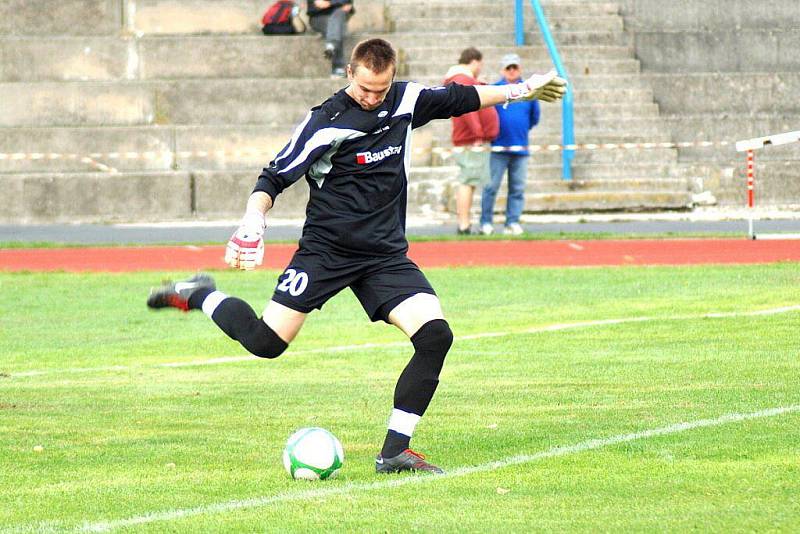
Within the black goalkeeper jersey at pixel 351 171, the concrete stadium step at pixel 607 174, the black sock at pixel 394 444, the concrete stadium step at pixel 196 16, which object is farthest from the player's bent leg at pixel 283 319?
the concrete stadium step at pixel 196 16

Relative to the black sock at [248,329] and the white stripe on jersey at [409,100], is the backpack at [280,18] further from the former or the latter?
the white stripe on jersey at [409,100]

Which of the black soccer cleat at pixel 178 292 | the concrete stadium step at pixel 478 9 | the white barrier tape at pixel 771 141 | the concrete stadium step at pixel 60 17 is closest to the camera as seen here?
the black soccer cleat at pixel 178 292

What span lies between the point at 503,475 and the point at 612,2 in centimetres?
2326

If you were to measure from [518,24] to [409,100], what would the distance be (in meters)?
20.4

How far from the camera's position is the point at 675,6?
1132 inches

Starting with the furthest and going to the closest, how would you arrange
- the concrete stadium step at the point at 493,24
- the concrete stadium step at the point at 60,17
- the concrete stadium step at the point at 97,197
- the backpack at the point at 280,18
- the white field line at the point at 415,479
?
the concrete stadium step at the point at 493,24, the concrete stadium step at the point at 60,17, the backpack at the point at 280,18, the concrete stadium step at the point at 97,197, the white field line at the point at 415,479

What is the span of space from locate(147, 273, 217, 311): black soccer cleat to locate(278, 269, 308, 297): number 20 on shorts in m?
0.87

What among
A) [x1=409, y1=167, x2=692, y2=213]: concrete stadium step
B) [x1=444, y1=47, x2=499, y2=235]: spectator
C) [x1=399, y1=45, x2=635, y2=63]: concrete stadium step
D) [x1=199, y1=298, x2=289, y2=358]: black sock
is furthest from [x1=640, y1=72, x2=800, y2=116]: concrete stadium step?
[x1=199, y1=298, x2=289, y2=358]: black sock

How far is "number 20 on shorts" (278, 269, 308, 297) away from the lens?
7172mm

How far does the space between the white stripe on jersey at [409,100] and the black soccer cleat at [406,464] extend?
1597 mm

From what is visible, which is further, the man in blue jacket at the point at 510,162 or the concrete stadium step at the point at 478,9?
the concrete stadium step at the point at 478,9

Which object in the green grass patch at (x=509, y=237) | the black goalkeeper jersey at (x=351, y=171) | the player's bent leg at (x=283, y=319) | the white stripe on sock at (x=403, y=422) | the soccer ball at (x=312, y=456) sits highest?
the black goalkeeper jersey at (x=351, y=171)

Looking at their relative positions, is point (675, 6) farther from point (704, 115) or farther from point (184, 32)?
point (184, 32)

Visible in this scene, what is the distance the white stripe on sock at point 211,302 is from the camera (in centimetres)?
775
